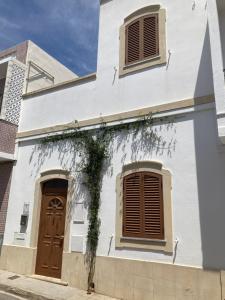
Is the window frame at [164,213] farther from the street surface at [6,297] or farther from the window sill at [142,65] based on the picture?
the street surface at [6,297]

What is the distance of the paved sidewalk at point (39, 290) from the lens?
6745 mm

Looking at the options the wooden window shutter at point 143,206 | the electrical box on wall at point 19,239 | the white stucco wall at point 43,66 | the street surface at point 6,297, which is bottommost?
the street surface at point 6,297

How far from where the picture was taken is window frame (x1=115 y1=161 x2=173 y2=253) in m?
6.37

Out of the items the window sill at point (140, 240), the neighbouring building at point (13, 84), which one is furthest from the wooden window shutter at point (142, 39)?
the window sill at point (140, 240)

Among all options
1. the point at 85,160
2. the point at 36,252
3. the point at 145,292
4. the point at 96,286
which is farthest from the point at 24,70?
Result: the point at 145,292

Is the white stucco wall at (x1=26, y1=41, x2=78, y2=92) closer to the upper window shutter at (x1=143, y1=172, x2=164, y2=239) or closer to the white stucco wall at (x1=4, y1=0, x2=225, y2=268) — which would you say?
the white stucco wall at (x1=4, y1=0, x2=225, y2=268)

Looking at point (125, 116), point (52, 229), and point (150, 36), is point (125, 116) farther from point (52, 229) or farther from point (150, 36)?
point (52, 229)

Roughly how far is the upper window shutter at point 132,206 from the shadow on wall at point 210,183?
1524 millimetres

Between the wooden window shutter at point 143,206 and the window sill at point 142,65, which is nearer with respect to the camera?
the wooden window shutter at point 143,206

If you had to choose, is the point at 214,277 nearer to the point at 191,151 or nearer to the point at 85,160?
the point at 191,151

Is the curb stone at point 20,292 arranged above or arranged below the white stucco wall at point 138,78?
below

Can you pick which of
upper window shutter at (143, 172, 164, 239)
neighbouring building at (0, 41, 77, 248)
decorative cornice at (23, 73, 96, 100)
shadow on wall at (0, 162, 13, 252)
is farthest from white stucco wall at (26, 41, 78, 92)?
upper window shutter at (143, 172, 164, 239)

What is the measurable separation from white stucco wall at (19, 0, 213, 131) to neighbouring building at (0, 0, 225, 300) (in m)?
0.03

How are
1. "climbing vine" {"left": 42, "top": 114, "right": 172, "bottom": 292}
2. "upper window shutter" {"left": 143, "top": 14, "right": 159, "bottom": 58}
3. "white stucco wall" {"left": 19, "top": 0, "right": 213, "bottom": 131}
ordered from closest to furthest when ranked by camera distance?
"white stucco wall" {"left": 19, "top": 0, "right": 213, "bottom": 131}, "climbing vine" {"left": 42, "top": 114, "right": 172, "bottom": 292}, "upper window shutter" {"left": 143, "top": 14, "right": 159, "bottom": 58}
